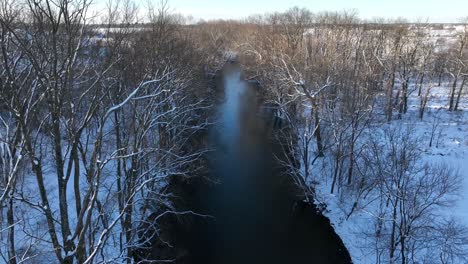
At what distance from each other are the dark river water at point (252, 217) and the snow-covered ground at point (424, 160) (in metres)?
0.66

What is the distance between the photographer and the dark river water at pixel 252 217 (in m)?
15.5

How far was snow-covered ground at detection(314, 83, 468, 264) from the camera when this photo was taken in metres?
15.8

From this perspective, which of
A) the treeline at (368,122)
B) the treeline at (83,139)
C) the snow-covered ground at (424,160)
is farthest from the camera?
the snow-covered ground at (424,160)

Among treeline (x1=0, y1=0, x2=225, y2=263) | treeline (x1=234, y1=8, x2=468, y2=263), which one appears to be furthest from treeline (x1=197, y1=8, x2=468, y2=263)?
treeline (x1=0, y1=0, x2=225, y2=263)

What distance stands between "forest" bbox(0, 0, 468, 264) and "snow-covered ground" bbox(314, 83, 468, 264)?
0.08m

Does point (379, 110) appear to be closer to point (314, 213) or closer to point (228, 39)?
point (314, 213)

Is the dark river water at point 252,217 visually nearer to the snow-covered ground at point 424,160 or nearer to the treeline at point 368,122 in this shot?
the snow-covered ground at point 424,160

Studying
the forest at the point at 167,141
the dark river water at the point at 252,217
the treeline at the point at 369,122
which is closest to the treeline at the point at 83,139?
the forest at the point at 167,141

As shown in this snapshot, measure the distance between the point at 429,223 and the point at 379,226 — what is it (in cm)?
208

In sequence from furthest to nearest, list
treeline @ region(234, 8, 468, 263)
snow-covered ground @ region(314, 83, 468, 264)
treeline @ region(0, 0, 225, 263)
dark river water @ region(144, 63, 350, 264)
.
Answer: snow-covered ground @ region(314, 83, 468, 264) → dark river water @ region(144, 63, 350, 264) → treeline @ region(234, 8, 468, 263) → treeline @ region(0, 0, 225, 263)

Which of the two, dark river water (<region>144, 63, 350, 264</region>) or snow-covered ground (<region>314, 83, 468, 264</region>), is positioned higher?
snow-covered ground (<region>314, 83, 468, 264</region>)

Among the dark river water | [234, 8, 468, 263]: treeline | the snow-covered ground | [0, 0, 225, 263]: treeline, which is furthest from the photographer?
the snow-covered ground

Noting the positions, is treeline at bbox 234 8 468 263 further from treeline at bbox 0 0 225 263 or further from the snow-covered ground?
Result: treeline at bbox 0 0 225 263

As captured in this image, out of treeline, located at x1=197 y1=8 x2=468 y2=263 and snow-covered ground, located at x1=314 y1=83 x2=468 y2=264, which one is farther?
snow-covered ground, located at x1=314 y1=83 x2=468 y2=264
